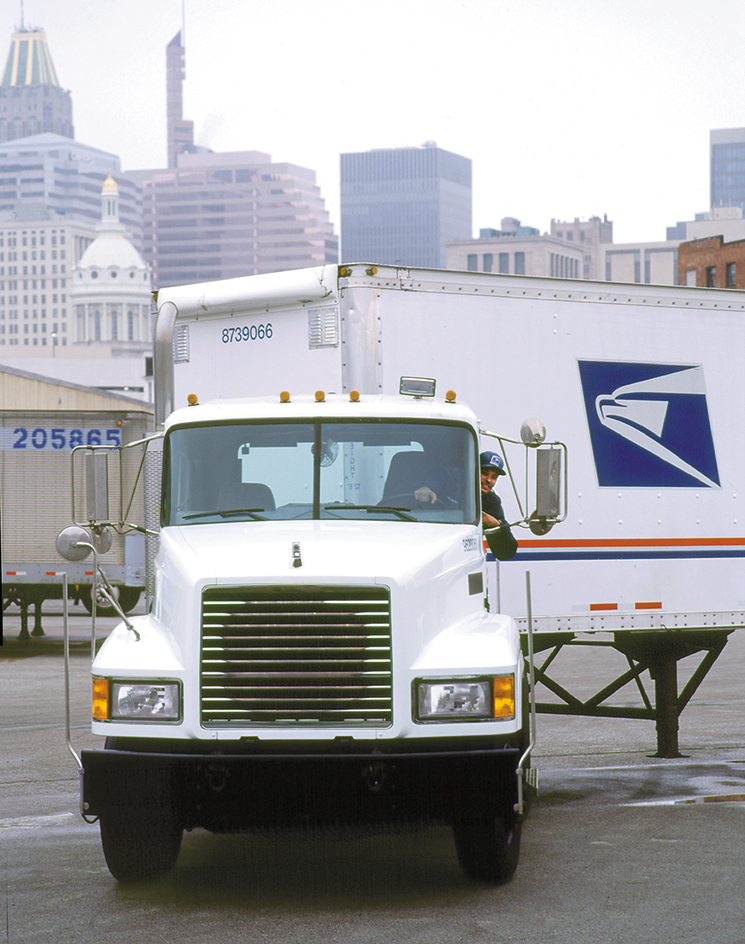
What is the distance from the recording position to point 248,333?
10.5m

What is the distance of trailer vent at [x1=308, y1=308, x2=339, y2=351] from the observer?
9758 mm

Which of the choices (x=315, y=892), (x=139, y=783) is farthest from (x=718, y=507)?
(x=139, y=783)

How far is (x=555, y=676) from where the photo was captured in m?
19.7

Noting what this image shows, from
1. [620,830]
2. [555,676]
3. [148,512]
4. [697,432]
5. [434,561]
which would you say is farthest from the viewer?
[555,676]

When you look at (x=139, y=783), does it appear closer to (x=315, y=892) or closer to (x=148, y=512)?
(x=315, y=892)

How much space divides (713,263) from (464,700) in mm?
92454

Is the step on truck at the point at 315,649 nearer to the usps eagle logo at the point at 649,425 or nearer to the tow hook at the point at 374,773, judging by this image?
the tow hook at the point at 374,773

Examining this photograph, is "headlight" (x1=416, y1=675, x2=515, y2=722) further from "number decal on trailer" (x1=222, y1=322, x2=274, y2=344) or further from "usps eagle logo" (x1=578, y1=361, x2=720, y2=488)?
"number decal on trailer" (x1=222, y1=322, x2=274, y2=344)

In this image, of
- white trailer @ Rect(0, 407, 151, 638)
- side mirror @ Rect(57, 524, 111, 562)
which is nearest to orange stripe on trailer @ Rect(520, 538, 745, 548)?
side mirror @ Rect(57, 524, 111, 562)

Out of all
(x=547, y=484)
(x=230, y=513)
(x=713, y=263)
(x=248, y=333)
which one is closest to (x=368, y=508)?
(x=230, y=513)

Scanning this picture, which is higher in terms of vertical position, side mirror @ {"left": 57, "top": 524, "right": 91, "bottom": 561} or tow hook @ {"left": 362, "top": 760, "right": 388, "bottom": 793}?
side mirror @ {"left": 57, "top": 524, "right": 91, "bottom": 561}

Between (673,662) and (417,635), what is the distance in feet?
16.9

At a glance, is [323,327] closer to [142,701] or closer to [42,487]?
[142,701]

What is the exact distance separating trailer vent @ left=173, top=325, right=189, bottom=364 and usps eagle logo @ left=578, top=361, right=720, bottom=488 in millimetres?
3139
